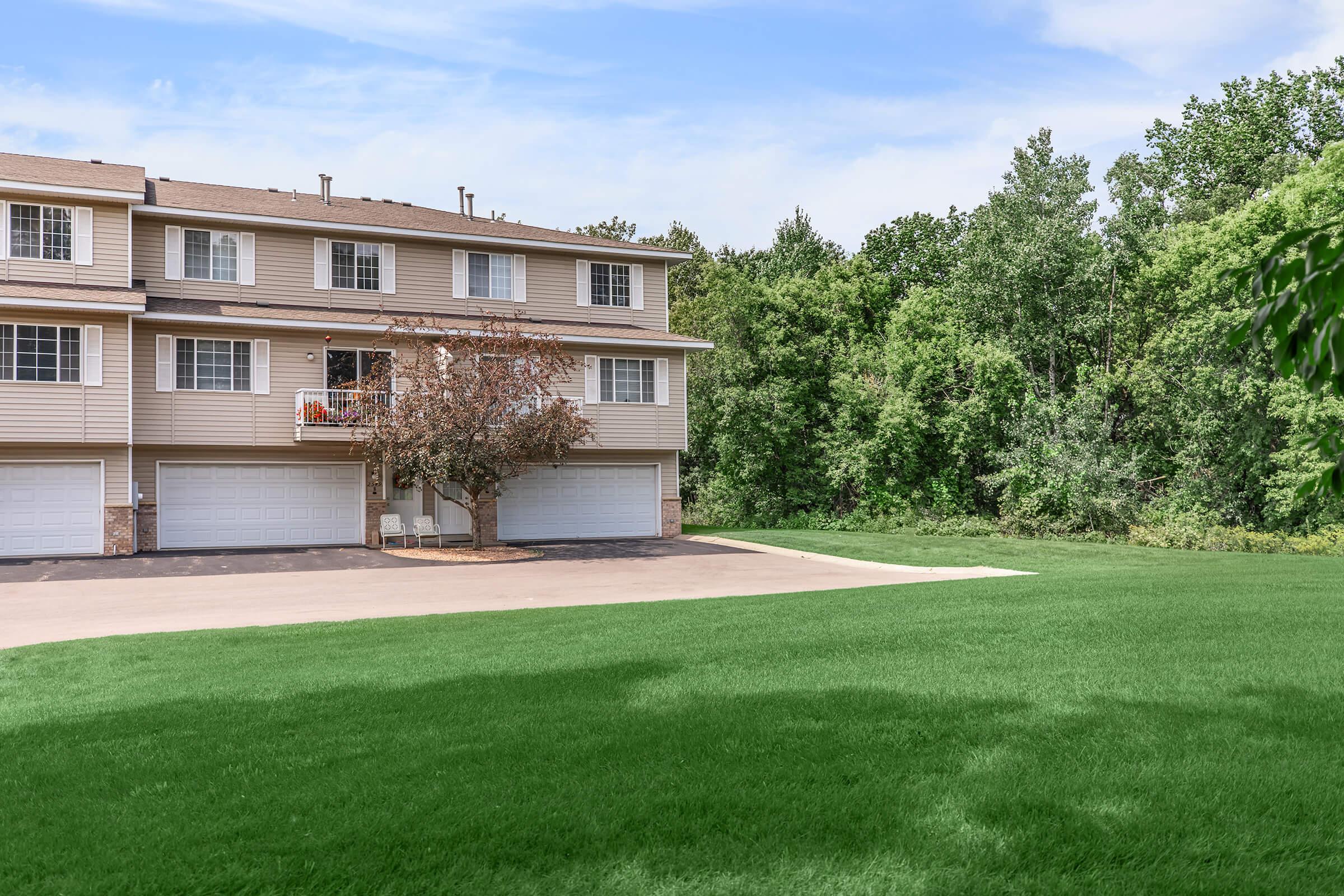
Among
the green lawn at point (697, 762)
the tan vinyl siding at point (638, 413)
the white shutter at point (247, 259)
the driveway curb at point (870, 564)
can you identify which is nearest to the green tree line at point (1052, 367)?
the tan vinyl siding at point (638, 413)

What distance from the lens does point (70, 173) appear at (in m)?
22.4

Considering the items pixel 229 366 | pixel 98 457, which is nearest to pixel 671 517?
pixel 229 366

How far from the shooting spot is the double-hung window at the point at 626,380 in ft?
85.6

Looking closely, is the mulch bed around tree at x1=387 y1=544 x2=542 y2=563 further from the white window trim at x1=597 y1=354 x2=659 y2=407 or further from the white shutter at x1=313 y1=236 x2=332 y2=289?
the white shutter at x1=313 y1=236 x2=332 y2=289

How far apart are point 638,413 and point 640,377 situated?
961 mm

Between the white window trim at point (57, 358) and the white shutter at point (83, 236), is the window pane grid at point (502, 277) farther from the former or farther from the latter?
the white window trim at point (57, 358)

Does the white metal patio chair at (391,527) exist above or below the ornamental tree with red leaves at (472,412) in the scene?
below

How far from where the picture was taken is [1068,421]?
27.5 meters

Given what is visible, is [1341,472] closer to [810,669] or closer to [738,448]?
[810,669]

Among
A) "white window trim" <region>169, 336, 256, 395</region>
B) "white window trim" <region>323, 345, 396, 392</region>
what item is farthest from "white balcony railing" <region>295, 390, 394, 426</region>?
"white window trim" <region>169, 336, 256, 395</region>

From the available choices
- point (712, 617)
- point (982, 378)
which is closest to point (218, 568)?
point (712, 617)

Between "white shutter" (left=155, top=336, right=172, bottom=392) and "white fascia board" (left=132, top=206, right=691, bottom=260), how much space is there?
2937mm

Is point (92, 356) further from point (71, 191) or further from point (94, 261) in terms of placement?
point (71, 191)

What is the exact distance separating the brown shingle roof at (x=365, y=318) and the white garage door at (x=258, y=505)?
339cm
